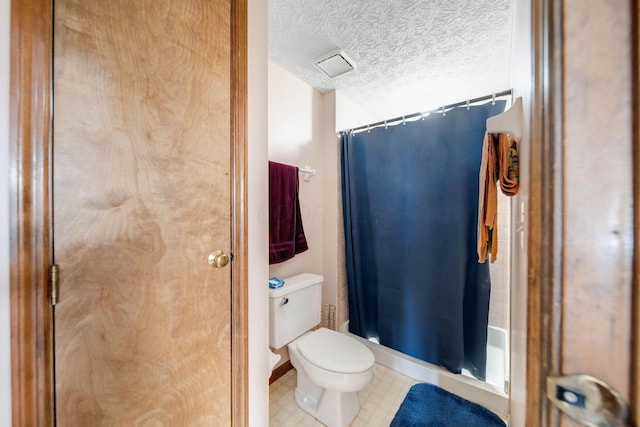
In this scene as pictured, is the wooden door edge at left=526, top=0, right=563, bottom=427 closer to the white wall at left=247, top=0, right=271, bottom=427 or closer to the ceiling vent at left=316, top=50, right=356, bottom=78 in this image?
the white wall at left=247, top=0, right=271, bottom=427

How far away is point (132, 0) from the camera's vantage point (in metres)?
0.55

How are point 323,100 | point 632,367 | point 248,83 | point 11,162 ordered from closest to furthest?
point 632,367 → point 11,162 → point 248,83 → point 323,100

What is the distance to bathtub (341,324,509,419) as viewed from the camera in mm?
1353

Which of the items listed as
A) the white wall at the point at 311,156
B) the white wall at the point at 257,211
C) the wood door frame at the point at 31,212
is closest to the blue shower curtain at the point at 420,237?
the white wall at the point at 311,156

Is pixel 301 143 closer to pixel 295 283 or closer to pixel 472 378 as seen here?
pixel 295 283

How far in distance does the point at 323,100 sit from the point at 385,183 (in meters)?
→ 0.94

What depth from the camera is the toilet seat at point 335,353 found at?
1.21 meters

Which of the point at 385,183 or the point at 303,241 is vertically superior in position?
the point at 385,183

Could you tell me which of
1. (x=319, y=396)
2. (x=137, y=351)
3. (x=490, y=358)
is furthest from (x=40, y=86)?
(x=490, y=358)

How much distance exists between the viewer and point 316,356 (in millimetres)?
1287

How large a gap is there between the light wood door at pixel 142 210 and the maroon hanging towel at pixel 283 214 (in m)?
0.74

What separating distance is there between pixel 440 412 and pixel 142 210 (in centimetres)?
181

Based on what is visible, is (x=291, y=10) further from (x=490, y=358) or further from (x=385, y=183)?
(x=490, y=358)

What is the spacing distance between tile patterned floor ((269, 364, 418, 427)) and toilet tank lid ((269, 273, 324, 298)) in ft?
2.31
